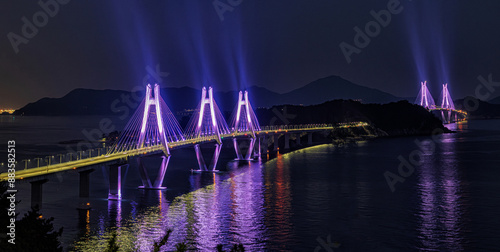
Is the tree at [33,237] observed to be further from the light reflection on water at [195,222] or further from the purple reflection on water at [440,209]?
the purple reflection on water at [440,209]

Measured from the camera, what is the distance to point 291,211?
3956cm

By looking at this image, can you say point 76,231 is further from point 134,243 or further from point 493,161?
point 493,161

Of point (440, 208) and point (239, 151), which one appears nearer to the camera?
point (440, 208)

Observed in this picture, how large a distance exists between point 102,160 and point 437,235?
88.2 feet

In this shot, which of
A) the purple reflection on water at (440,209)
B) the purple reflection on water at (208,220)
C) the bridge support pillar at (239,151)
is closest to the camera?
the purple reflection on water at (208,220)

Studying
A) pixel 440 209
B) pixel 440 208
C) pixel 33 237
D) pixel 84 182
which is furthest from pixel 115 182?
pixel 440 208

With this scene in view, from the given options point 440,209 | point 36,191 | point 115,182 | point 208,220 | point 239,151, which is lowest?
point 440,209

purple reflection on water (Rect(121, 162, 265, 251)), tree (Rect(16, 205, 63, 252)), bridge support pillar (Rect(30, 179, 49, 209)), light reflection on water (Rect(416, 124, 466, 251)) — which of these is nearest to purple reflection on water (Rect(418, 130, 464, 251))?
light reflection on water (Rect(416, 124, 466, 251))

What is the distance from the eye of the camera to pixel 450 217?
37.6 metres

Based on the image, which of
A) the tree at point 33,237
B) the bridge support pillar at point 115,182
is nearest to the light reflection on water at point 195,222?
the bridge support pillar at point 115,182

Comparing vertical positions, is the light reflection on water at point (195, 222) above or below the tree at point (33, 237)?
below

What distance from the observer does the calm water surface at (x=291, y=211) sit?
100ft

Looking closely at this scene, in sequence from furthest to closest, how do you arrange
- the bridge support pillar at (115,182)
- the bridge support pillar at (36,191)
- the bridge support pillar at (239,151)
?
the bridge support pillar at (239,151) < the bridge support pillar at (115,182) < the bridge support pillar at (36,191)

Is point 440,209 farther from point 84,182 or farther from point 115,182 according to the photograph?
point 84,182
